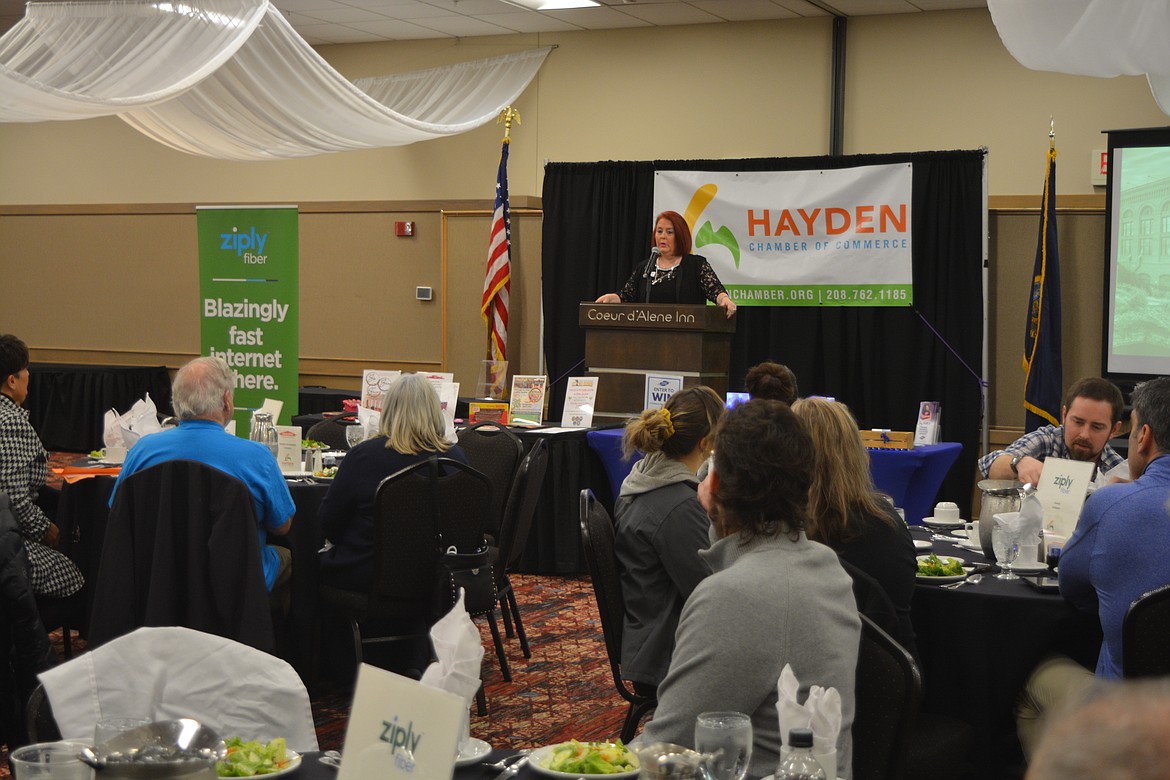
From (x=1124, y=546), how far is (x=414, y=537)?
2.28m

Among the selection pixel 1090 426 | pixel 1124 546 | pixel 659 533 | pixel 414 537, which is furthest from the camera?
pixel 1090 426

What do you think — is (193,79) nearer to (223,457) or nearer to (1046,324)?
(223,457)

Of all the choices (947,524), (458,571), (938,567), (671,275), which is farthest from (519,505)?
(671,275)

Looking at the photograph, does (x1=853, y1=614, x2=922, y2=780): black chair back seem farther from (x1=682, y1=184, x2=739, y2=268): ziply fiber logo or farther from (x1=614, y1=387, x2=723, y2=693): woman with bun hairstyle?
(x1=682, y1=184, x2=739, y2=268): ziply fiber logo

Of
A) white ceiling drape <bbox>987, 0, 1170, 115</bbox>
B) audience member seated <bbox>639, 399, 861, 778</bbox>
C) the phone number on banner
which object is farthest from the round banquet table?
the phone number on banner

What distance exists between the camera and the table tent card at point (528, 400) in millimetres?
7316

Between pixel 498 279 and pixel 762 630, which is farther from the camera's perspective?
pixel 498 279

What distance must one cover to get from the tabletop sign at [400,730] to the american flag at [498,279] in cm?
797

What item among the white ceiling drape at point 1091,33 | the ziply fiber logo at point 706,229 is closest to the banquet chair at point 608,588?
the white ceiling drape at point 1091,33

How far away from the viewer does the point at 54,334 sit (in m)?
12.3

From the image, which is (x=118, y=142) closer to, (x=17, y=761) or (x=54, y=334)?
(x=54, y=334)

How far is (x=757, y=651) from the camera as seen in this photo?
1.97 metres

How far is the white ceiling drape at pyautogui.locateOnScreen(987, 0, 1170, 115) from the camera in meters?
3.21

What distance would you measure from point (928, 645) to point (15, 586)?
8.62 feet
